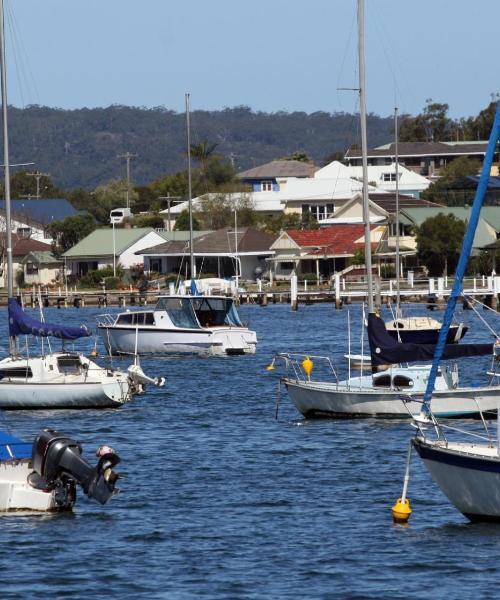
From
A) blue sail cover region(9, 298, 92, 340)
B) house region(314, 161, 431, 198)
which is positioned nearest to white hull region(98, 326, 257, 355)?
blue sail cover region(9, 298, 92, 340)

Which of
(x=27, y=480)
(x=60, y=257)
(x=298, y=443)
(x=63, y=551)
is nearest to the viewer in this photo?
(x=63, y=551)

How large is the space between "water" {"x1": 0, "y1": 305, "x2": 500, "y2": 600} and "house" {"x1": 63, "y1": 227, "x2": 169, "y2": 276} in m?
92.0

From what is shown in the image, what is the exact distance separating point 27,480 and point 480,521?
8.46 meters

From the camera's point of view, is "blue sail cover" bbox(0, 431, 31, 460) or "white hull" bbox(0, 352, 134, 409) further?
"white hull" bbox(0, 352, 134, 409)

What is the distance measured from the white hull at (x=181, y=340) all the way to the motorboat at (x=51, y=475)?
36.9 meters

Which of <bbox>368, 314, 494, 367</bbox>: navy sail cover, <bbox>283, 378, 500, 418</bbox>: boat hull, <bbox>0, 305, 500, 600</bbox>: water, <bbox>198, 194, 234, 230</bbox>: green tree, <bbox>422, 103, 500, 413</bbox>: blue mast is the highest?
<bbox>198, 194, 234, 230</bbox>: green tree

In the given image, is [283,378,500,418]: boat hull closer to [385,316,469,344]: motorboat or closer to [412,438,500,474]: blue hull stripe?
[412,438,500,474]: blue hull stripe

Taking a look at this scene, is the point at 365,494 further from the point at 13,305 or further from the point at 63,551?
the point at 13,305

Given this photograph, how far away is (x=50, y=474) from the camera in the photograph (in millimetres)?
28406

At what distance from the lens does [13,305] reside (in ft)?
157

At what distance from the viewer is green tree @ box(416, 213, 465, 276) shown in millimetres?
118688

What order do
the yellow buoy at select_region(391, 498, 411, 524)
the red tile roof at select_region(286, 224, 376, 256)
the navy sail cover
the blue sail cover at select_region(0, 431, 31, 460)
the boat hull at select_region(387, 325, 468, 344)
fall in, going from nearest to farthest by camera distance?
the yellow buoy at select_region(391, 498, 411, 524), the blue sail cover at select_region(0, 431, 31, 460), the navy sail cover, the boat hull at select_region(387, 325, 468, 344), the red tile roof at select_region(286, 224, 376, 256)

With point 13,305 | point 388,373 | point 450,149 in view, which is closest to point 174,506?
point 388,373

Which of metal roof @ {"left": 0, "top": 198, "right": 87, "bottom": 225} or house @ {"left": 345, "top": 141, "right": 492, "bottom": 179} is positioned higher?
house @ {"left": 345, "top": 141, "right": 492, "bottom": 179}
